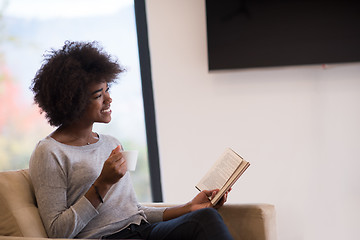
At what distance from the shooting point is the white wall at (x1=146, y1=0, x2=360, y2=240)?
8.26ft

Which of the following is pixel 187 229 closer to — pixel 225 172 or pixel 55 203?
pixel 225 172

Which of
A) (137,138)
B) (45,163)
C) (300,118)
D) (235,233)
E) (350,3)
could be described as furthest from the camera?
(137,138)

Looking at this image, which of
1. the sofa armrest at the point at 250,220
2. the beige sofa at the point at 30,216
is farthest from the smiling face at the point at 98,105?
the sofa armrest at the point at 250,220

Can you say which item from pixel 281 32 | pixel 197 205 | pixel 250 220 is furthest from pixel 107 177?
pixel 281 32

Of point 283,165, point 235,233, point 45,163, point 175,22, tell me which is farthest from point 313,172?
point 45,163

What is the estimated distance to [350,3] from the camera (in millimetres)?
2340

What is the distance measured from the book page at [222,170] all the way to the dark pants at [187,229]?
0.17m

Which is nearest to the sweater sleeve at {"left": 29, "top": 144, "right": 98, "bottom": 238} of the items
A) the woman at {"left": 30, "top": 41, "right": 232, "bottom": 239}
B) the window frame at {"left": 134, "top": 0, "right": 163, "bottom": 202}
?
the woman at {"left": 30, "top": 41, "right": 232, "bottom": 239}

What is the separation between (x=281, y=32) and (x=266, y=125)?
526 mm

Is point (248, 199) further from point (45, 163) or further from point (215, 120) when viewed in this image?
point (45, 163)

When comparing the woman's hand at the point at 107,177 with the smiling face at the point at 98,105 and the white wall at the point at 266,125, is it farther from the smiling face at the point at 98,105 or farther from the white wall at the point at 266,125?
the white wall at the point at 266,125

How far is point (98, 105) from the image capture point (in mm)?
1660

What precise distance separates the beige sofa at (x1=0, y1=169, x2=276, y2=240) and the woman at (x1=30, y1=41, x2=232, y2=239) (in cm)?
6

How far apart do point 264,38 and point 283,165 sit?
2.38 feet
